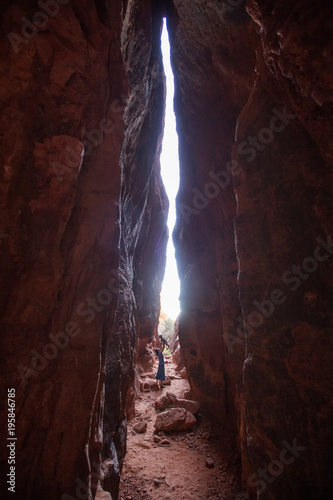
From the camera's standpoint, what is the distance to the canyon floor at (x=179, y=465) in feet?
20.9

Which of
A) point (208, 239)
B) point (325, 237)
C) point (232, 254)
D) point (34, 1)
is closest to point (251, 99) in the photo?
point (325, 237)

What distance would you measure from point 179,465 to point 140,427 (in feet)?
6.35

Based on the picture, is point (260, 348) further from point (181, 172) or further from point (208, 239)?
point (181, 172)

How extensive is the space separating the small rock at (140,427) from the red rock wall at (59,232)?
3.51m

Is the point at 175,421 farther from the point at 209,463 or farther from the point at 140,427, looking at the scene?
the point at 209,463

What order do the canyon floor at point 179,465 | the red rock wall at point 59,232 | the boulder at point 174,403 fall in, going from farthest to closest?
the boulder at point 174,403
the canyon floor at point 179,465
the red rock wall at point 59,232

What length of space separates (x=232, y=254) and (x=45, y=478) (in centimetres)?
765

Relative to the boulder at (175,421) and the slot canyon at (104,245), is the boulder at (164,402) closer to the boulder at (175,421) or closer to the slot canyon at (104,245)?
the boulder at (175,421)

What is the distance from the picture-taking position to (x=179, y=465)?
24.0 ft

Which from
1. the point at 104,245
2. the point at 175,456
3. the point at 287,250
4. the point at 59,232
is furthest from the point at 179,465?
the point at 59,232

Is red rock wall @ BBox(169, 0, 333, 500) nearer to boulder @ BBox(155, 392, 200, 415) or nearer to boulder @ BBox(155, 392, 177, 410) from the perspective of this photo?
boulder @ BBox(155, 392, 200, 415)

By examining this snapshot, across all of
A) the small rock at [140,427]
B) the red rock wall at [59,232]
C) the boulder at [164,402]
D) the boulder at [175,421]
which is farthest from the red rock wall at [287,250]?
the boulder at [164,402]

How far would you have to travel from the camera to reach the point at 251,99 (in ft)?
15.3

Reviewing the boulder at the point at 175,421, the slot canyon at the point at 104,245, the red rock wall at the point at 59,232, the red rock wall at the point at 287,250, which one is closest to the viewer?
the red rock wall at the point at 287,250
